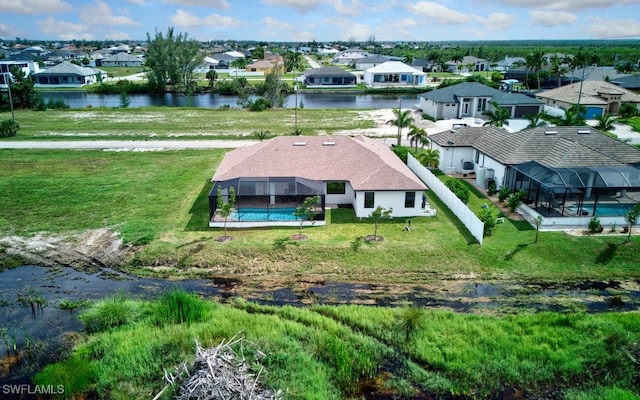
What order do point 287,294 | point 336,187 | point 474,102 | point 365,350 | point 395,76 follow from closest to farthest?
1. point 365,350
2. point 287,294
3. point 336,187
4. point 474,102
5. point 395,76

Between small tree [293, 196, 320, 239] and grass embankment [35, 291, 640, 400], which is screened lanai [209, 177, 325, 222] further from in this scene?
grass embankment [35, 291, 640, 400]

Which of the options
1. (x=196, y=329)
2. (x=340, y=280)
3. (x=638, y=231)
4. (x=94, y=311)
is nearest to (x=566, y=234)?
(x=638, y=231)

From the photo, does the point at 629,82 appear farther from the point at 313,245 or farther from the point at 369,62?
the point at 313,245

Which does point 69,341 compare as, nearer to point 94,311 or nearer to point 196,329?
point 94,311

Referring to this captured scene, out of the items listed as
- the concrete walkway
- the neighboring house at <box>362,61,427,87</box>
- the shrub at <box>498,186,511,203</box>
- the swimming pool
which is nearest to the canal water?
the neighboring house at <box>362,61,427,87</box>

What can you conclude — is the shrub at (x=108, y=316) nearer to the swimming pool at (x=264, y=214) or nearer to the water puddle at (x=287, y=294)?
the water puddle at (x=287, y=294)
